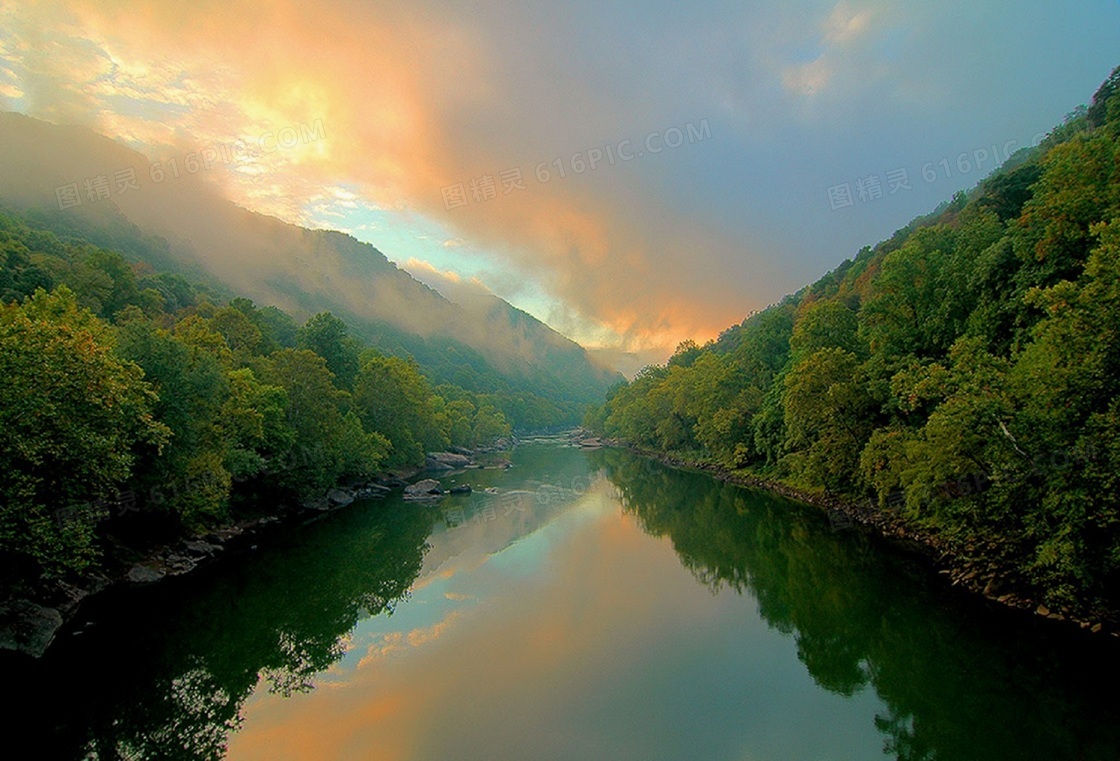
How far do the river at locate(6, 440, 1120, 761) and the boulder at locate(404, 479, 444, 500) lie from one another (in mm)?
19632

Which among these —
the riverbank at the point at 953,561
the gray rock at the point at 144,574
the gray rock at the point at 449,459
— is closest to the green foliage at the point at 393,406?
the gray rock at the point at 449,459

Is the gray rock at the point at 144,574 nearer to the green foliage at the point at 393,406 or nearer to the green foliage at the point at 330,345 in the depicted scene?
the green foliage at the point at 393,406

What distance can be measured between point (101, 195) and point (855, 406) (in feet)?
563

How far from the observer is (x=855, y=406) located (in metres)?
37.7

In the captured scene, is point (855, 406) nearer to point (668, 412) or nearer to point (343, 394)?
point (343, 394)

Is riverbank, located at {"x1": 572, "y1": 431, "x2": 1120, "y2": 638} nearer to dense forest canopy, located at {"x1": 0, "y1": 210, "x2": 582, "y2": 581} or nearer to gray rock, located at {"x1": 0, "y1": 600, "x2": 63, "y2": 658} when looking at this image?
→ dense forest canopy, located at {"x1": 0, "y1": 210, "x2": 582, "y2": 581}

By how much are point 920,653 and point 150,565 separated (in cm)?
3246

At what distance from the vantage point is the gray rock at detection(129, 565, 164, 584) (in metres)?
25.8

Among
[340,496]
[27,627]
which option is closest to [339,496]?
[340,496]

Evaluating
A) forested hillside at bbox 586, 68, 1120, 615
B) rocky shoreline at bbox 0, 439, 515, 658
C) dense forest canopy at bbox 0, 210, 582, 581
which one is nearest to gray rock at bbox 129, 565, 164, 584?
rocky shoreline at bbox 0, 439, 515, 658

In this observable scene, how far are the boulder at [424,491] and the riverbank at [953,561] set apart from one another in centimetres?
3101

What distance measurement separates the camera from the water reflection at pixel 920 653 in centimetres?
1375

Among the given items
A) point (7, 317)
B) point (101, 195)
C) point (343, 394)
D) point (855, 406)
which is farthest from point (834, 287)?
point (101, 195)

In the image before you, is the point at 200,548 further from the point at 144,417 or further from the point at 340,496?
the point at 340,496
